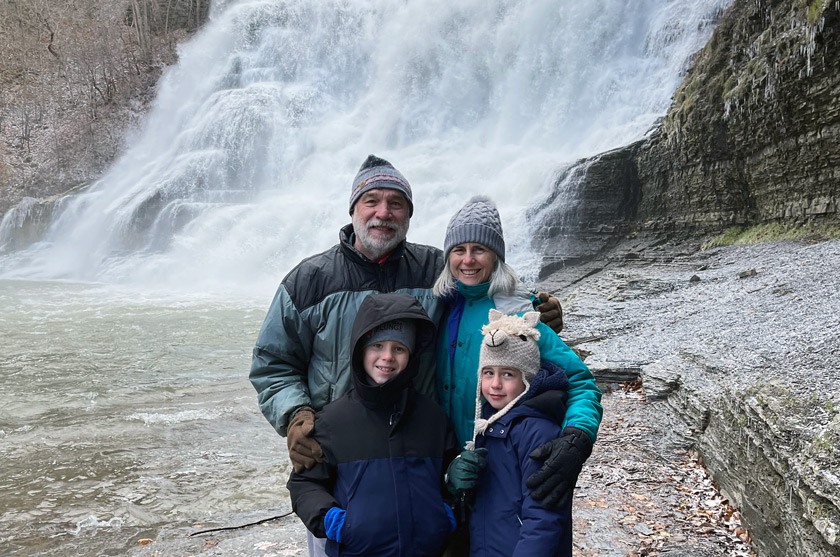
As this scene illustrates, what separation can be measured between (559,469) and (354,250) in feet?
4.22

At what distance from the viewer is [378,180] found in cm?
275

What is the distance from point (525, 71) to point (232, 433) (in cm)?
2193

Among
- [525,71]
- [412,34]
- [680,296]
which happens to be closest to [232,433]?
[680,296]

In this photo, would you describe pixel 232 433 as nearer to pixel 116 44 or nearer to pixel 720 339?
pixel 720 339

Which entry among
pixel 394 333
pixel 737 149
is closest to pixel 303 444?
pixel 394 333

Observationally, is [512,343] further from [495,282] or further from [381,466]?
[381,466]

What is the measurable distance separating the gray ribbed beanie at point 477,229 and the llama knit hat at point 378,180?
8.7 inches

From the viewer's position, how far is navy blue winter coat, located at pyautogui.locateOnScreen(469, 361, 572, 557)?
2.20 m

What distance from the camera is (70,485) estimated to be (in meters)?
5.73

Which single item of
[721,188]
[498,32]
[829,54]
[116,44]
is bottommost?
[721,188]

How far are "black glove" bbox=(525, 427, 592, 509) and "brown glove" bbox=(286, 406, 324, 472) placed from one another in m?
0.84

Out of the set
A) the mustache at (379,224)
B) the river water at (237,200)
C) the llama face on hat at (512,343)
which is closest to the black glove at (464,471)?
the llama face on hat at (512,343)

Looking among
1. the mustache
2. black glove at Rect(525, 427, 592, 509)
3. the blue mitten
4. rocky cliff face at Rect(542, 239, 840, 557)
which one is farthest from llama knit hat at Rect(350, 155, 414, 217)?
rocky cliff face at Rect(542, 239, 840, 557)

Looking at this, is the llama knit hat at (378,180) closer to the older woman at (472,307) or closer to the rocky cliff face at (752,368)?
the older woman at (472,307)
